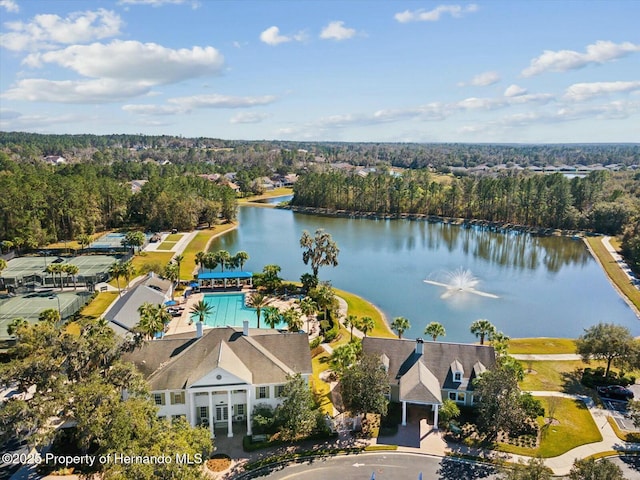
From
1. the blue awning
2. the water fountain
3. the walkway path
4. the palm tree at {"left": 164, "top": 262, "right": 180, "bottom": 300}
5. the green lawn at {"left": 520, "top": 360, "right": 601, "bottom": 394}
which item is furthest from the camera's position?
the walkway path

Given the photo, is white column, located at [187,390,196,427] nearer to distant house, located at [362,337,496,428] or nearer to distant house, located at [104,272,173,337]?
distant house, located at [104,272,173,337]

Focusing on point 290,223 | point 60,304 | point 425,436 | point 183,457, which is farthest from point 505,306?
point 290,223

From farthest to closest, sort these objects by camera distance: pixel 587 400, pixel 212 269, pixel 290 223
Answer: pixel 290 223
pixel 212 269
pixel 587 400

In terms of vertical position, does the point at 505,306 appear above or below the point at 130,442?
below

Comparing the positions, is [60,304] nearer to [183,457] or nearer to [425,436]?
[183,457]

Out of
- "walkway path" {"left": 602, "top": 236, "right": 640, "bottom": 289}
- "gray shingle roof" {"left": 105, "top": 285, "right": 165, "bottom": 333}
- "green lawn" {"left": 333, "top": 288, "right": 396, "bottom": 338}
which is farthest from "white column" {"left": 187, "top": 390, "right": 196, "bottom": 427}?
"walkway path" {"left": 602, "top": 236, "right": 640, "bottom": 289}

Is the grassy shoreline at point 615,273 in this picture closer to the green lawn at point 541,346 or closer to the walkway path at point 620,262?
the walkway path at point 620,262
